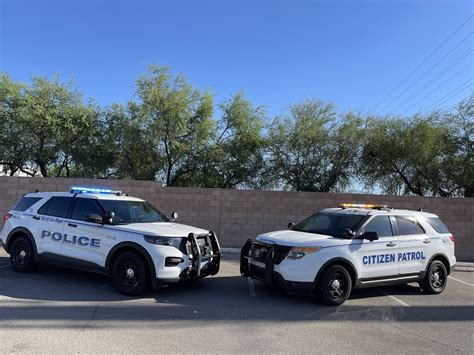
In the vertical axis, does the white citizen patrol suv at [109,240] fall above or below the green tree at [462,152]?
below

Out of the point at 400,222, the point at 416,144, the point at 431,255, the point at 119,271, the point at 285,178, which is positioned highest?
the point at 416,144

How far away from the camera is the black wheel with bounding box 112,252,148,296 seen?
24.6 ft

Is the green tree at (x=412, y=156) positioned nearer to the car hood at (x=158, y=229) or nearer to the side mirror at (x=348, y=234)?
the side mirror at (x=348, y=234)

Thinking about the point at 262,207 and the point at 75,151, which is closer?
the point at 262,207

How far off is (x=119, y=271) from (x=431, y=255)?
613cm

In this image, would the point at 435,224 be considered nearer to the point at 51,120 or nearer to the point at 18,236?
the point at 18,236

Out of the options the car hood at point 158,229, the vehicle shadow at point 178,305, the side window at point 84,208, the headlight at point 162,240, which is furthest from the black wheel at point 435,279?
the side window at point 84,208

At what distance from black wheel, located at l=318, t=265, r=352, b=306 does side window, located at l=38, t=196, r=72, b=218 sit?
513 cm

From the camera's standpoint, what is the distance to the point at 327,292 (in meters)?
7.46

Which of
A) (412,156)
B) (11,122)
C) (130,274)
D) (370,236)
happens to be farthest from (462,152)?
(11,122)

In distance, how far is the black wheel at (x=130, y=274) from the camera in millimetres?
7508

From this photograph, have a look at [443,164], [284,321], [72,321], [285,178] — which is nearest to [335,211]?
[284,321]

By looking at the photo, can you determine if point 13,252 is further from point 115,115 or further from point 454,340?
point 115,115

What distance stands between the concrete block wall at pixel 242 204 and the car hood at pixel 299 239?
7.26 meters
